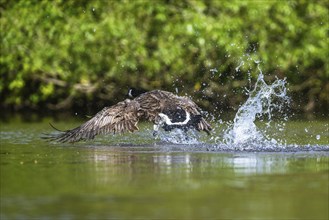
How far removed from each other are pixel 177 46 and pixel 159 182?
414 inches

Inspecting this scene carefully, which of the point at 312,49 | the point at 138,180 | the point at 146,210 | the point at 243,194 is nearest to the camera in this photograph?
the point at 146,210

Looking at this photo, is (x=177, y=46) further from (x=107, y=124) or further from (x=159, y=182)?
(x=159, y=182)

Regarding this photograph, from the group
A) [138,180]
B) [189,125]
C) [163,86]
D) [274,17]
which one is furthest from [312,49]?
[138,180]

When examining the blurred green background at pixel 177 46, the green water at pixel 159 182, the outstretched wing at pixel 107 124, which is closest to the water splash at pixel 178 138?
the green water at pixel 159 182

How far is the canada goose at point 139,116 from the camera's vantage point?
12172 millimetres

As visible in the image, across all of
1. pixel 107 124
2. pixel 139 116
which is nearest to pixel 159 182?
pixel 107 124

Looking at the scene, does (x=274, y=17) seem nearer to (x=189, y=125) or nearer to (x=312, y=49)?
(x=312, y=49)

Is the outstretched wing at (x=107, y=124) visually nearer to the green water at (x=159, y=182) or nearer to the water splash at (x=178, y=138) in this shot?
the green water at (x=159, y=182)

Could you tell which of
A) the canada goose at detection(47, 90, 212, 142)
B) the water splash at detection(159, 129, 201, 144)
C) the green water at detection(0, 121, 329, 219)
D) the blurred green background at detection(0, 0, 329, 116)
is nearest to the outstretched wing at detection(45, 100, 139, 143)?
the canada goose at detection(47, 90, 212, 142)

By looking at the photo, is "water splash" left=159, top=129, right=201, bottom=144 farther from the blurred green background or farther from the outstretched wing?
the blurred green background

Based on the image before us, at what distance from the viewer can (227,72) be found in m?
19.2

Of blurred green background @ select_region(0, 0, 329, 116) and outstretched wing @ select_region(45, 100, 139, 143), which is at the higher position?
blurred green background @ select_region(0, 0, 329, 116)

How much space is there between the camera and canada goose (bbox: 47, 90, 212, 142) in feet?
39.9

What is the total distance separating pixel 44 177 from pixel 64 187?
0.66 meters
